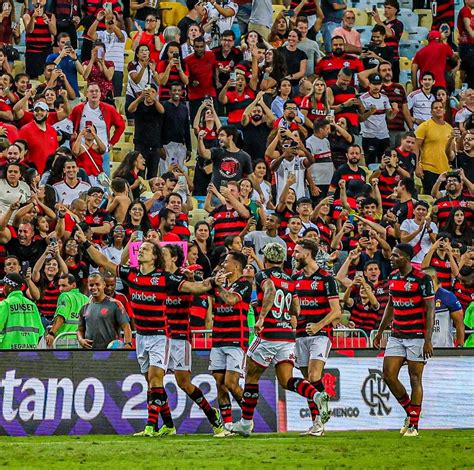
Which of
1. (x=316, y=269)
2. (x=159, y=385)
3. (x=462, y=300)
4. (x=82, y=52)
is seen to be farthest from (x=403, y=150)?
(x=159, y=385)

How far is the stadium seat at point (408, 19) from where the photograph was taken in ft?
98.2

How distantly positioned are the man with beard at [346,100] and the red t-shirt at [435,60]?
7.44ft

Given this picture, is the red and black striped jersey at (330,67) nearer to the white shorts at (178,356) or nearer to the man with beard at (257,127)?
the man with beard at (257,127)

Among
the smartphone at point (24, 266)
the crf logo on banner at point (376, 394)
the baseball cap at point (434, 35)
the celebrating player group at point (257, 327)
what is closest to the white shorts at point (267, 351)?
the celebrating player group at point (257, 327)

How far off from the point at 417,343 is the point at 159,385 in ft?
10.1

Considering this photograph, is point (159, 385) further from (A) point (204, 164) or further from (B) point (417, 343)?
(A) point (204, 164)

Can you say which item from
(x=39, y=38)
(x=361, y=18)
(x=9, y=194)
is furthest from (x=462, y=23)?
(x=9, y=194)

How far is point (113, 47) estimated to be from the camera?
25562 mm

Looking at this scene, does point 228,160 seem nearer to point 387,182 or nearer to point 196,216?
point 196,216

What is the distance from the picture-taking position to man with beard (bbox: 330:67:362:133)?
83.4ft

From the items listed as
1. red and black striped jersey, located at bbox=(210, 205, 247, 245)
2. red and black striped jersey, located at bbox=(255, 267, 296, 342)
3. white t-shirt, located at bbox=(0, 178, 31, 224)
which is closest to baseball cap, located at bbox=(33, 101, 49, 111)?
white t-shirt, located at bbox=(0, 178, 31, 224)

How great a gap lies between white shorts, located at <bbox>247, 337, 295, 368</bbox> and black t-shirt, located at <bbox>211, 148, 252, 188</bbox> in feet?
21.5

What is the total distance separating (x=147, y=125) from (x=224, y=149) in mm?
1606

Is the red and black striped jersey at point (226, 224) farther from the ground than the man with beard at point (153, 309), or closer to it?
farther from the ground
